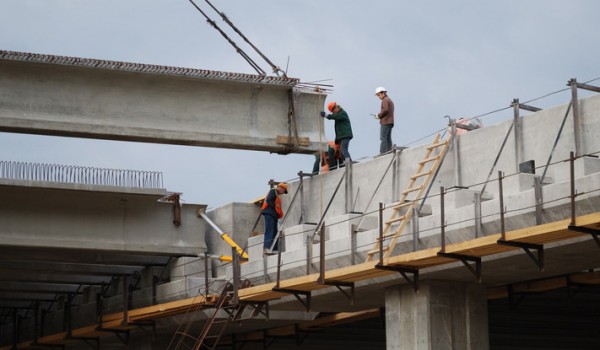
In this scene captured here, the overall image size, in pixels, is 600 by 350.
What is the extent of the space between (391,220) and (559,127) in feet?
11.6

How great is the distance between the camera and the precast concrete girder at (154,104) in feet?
83.8

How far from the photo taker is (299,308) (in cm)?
2670

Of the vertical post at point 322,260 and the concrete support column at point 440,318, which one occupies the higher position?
the vertical post at point 322,260

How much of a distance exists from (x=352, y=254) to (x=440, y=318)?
2.21 m

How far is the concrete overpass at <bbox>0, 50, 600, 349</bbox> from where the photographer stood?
67.7 feet

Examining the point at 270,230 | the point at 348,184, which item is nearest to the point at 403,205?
the point at 348,184

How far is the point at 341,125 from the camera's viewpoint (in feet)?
90.0

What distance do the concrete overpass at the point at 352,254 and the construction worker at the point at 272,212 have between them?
354mm

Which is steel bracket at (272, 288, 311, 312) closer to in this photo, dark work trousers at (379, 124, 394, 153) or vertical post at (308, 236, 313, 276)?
vertical post at (308, 236, 313, 276)

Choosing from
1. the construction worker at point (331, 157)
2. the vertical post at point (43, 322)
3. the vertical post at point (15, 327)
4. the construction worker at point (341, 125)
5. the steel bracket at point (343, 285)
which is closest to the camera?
the steel bracket at point (343, 285)

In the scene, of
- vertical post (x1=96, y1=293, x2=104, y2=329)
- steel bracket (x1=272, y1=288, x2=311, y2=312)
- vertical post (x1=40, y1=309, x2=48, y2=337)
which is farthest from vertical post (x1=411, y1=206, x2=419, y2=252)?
vertical post (x1=40, y1=309, x2=48, y2=337)

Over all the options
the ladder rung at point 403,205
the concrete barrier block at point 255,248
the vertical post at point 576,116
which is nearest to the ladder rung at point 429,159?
the ladder rung at point 403,205

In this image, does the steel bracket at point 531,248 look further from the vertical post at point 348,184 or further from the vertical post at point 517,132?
the vertical post at point 348,184

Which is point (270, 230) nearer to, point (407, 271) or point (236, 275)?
point (236, 275)
